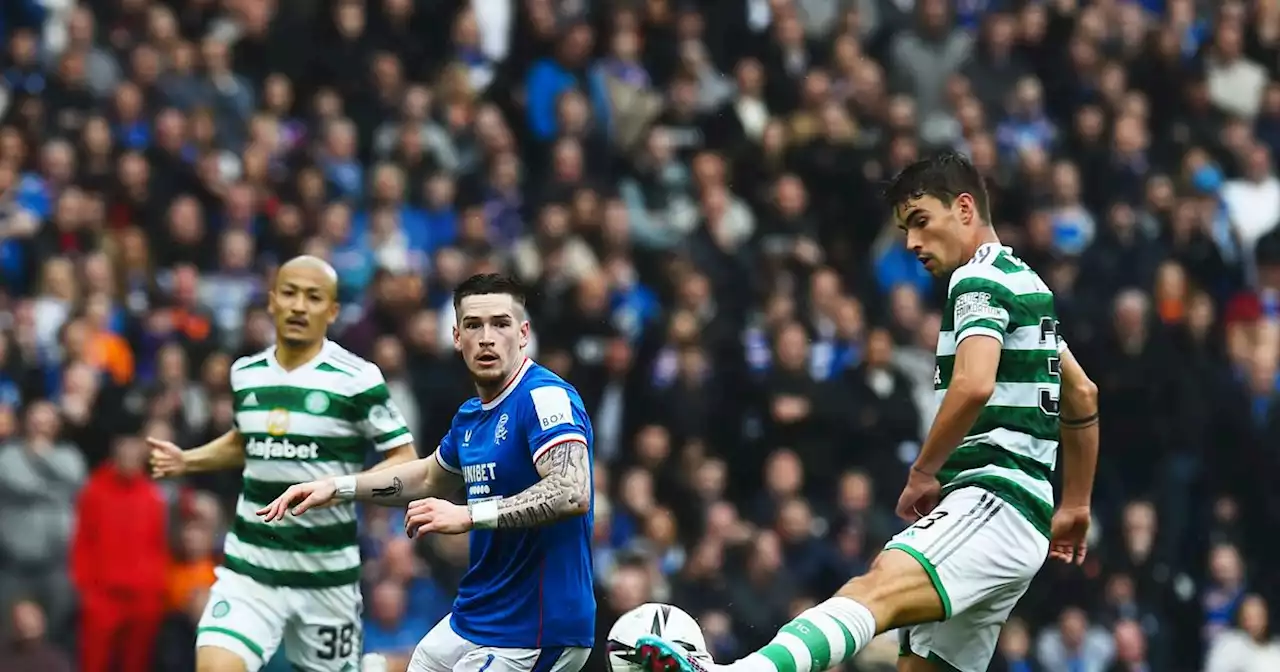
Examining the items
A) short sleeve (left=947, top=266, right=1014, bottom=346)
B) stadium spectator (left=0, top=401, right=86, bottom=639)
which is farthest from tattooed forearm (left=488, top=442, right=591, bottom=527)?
stadium spectator (left=0, top=401, right=86, bottom=639)

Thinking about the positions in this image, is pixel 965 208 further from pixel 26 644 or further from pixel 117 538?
pixel 26 644

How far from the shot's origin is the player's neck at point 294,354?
11109 mm

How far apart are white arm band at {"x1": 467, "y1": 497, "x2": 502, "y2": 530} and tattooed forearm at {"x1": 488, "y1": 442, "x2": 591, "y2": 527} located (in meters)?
0.02

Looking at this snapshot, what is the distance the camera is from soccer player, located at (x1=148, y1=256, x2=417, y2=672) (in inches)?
429

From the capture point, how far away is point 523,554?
29.7 feet

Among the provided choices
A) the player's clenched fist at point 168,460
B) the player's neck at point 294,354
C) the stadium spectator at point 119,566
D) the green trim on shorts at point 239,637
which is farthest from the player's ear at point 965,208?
the stadium spectator at point 119,566

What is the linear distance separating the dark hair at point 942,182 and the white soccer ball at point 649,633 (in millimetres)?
2014

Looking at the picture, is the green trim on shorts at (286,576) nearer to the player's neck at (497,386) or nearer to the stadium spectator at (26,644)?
the player's neck at (497,386)

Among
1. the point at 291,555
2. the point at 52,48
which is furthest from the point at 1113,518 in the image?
the point at 52,48

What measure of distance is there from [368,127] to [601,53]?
249 centimetres

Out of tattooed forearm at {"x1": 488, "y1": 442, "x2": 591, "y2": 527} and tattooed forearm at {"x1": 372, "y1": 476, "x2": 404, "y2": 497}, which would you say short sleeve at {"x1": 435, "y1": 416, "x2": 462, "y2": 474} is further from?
tattooed forearm at {"x1": 488, "y1": 442, "x2": 591, "y2": 527}

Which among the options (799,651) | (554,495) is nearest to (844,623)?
(799,651)

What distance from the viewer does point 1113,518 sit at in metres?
17.5

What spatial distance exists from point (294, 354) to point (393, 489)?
66.7 inches
